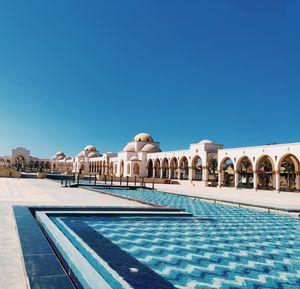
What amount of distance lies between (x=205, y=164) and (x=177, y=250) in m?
28.7

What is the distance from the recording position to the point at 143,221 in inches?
354

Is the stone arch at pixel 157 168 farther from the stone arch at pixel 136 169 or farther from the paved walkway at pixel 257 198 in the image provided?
the paved walkway at pixel 257 198

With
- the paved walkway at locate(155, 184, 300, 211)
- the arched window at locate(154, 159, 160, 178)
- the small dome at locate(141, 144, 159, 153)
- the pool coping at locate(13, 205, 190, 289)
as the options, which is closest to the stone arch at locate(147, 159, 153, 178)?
the arched window at locate(154, 159, 160, 178)

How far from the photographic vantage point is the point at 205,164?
34188mm

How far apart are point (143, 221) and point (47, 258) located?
5.12 metres

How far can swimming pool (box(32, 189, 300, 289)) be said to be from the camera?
4.30m

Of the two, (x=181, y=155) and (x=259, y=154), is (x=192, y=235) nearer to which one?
(x=259, y=154)

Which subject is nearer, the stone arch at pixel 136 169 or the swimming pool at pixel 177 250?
the swimming pool at pixel 177 250

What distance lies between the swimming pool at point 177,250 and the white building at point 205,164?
1735cm

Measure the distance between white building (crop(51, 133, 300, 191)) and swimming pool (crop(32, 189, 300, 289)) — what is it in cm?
1735

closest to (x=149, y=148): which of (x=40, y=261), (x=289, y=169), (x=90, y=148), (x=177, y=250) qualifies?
(x=289, y=169)

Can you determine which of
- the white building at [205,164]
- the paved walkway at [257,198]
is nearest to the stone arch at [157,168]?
the white building at [205,164]

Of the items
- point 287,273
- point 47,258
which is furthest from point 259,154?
point 47,258

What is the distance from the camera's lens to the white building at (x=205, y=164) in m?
26.7
